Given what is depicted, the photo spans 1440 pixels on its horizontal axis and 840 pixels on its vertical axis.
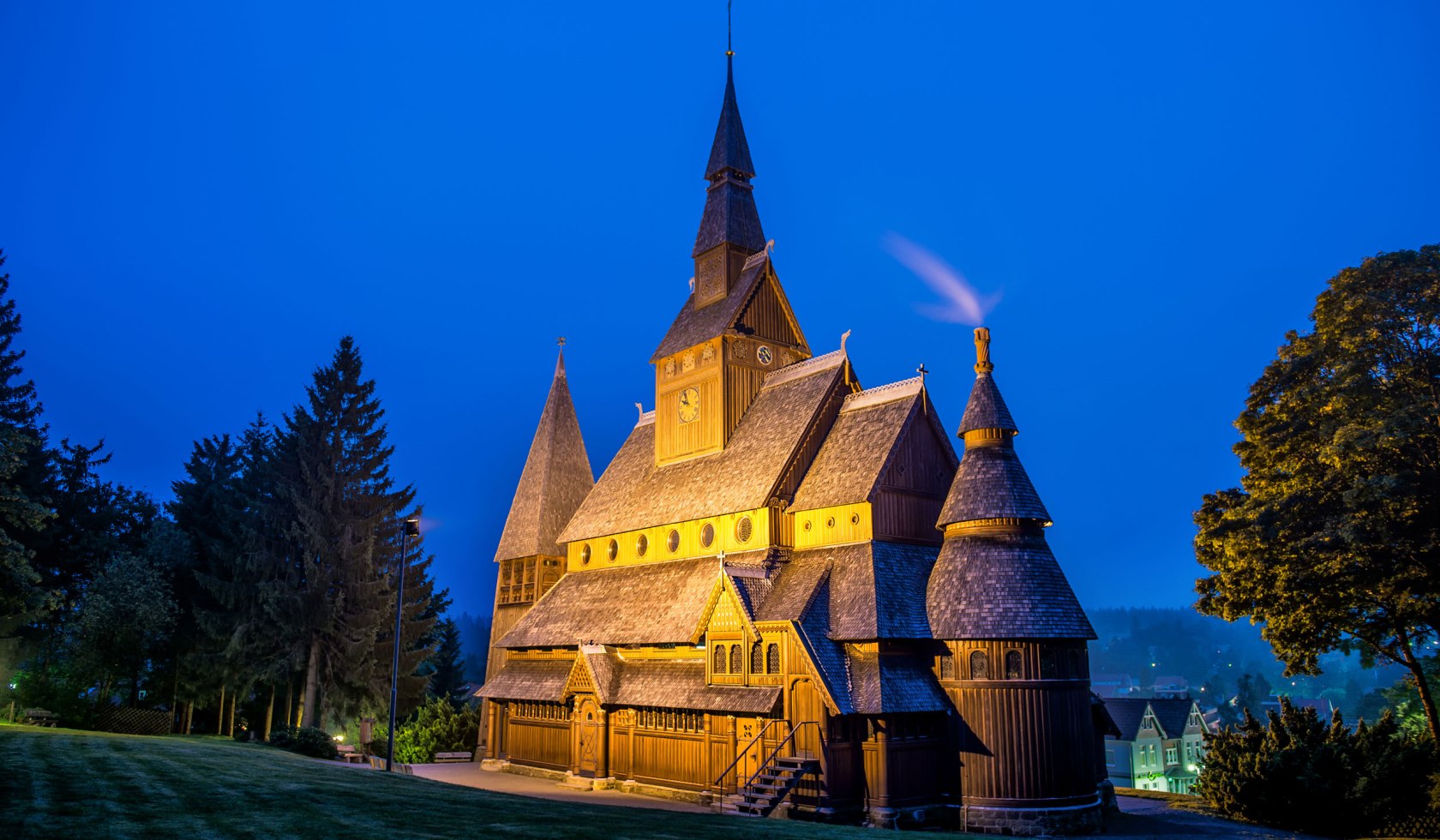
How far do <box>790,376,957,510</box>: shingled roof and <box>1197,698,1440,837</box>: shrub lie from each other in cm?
1140

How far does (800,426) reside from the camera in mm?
32156

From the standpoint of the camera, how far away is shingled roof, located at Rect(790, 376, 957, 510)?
2891 cm

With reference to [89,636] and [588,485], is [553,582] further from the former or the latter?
[89,636]

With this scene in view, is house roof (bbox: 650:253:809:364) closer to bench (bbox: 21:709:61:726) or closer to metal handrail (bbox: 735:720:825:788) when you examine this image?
metal handrail (bbox: 735:720:825:788)

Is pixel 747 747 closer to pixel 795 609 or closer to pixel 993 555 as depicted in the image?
pixel 795 609

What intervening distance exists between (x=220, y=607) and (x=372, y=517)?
807 centimetres

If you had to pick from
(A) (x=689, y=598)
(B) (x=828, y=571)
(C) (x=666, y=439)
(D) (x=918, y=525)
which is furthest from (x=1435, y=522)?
(C) (x=666, y=439)

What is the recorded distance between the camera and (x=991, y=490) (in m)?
26.4

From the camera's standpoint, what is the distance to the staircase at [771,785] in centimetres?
2441

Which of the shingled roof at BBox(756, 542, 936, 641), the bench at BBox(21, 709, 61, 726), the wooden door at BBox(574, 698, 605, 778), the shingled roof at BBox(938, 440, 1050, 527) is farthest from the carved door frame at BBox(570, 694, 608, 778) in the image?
the bench at BBox(21, 709, 61, 726)

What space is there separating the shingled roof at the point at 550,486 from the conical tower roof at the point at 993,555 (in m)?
20.7

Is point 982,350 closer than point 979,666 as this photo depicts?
No

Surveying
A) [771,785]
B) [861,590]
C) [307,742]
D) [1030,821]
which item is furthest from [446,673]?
[1030,821]

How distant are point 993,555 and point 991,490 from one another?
6.06 feet
